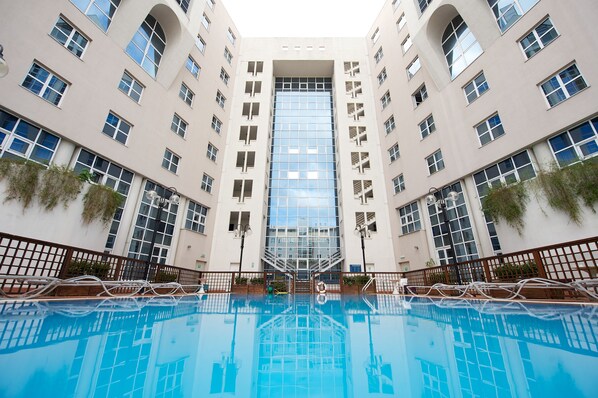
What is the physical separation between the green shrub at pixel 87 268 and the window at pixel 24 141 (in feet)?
18.3

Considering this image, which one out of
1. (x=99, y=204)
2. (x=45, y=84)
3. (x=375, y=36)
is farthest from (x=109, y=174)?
(x=375, y=36)

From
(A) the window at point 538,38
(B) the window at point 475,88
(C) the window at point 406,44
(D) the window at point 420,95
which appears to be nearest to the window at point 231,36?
(C) the window at point 406,44

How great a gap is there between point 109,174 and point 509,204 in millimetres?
17879

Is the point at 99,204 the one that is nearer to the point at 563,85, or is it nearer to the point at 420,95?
the point at 563,85

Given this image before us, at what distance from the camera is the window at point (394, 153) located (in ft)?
60.7

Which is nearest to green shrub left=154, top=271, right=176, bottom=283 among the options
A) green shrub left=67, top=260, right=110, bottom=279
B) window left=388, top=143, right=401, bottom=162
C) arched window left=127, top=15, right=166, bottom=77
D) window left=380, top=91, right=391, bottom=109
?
green shrub left=67, top=260, right=110, bottom=279

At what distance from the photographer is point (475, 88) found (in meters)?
13.0

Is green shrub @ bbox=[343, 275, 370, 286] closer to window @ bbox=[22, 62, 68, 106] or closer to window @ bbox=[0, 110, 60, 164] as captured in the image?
window @ bbox=[0, 110, 60, 164]

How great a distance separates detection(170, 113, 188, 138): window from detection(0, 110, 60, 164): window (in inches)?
249

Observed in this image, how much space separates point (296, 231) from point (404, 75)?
15.0 m

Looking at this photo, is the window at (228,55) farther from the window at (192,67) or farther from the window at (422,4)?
the window at (422,4)

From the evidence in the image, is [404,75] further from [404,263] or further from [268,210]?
[268,210]

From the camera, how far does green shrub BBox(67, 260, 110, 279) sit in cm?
648

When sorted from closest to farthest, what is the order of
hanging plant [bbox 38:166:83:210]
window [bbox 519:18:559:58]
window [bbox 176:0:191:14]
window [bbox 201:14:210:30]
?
hanging plant [bbox 38:166:83:210]
window [bbox 519:18:559:58]
window [bbox 176:0:191:14]
window [bbox 201:14:210:30]
